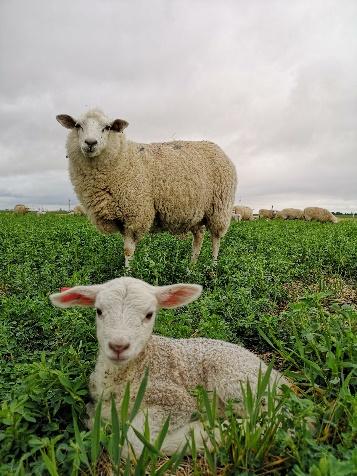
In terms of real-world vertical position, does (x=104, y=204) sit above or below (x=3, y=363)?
above

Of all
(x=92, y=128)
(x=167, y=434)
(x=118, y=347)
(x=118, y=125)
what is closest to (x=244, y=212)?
(x=118, y=125)

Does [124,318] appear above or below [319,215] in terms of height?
below

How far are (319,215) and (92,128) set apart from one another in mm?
35623

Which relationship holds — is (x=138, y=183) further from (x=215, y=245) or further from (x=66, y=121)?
(x=215, y=245)

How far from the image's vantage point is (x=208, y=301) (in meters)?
5.28

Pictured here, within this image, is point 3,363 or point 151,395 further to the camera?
point 3,363

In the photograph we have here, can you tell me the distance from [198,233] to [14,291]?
4.40 m

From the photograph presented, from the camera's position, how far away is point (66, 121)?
8469mm

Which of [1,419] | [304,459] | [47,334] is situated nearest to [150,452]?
[304,459]

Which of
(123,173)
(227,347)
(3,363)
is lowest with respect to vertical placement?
(3,363)

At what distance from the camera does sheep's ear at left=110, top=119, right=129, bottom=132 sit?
8.38 m

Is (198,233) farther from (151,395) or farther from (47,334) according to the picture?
(151,395)

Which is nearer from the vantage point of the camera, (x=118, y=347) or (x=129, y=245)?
(x=118, y=347)

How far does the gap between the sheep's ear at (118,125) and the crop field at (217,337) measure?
2203 mm
